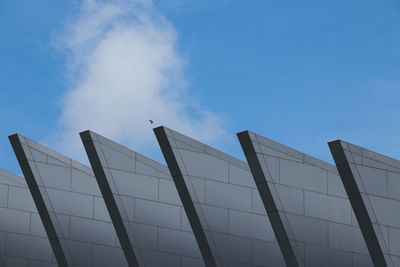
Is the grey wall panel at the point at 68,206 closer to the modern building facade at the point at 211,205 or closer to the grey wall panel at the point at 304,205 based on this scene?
the modern building facade at the point at 211,205

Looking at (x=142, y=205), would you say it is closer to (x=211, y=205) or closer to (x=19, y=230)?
(x=211, y=205)

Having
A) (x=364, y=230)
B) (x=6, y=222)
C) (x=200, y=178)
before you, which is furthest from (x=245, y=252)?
(x=6, y=222)

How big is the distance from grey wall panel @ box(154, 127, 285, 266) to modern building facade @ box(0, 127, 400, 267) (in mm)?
38

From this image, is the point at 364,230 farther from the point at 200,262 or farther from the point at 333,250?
the point at 200,262

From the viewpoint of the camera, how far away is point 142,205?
33.4m

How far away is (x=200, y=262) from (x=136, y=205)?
3.62 metres

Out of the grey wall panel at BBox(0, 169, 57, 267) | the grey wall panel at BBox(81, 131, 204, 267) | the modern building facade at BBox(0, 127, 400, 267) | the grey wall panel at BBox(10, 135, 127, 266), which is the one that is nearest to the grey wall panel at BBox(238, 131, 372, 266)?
the modern building facade at BBox(0, 127, 400, 267)

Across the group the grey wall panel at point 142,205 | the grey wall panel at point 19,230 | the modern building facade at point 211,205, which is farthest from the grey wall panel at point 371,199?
the grey wall panel at point 19,230

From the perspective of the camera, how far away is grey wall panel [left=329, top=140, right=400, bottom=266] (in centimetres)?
2670

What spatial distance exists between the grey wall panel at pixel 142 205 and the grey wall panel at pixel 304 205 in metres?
6.18

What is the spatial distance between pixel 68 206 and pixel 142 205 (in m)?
3.50

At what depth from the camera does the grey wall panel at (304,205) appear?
28.7m

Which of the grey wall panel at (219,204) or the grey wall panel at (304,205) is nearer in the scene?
the grey wall panel at (304,205)

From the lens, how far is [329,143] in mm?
26984
